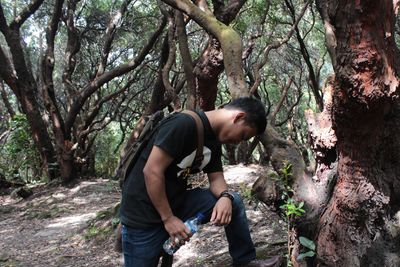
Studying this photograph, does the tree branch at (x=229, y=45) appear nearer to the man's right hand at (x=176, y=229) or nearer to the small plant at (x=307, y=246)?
the small plant at (x=307, y=246)

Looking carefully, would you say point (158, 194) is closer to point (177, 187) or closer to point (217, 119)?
point (177, 187)

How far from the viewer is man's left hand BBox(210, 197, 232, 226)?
2712 millimetres

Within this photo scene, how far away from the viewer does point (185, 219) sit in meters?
2.83

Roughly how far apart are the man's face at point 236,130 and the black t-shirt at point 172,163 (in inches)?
2.7

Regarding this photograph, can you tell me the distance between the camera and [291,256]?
3305 mm

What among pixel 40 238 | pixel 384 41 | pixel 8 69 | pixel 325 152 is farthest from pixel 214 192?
pixel 8 69

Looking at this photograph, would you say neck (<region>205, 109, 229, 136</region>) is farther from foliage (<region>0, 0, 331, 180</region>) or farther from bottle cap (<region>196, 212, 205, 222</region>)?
foliage (<region>0, 0, 331, 180</region>)

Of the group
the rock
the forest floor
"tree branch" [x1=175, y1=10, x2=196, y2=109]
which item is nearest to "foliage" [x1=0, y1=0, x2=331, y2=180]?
the rock

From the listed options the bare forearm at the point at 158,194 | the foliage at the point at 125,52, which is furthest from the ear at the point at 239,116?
the foliage at the point at 125,52

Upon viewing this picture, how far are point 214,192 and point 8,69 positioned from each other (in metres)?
8.58

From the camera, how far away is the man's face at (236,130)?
2584 millimetres

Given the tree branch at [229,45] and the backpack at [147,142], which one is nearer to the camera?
the backpack at [147,142]

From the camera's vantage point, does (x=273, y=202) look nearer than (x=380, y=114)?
No

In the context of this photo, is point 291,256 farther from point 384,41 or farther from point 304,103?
point 304,103
